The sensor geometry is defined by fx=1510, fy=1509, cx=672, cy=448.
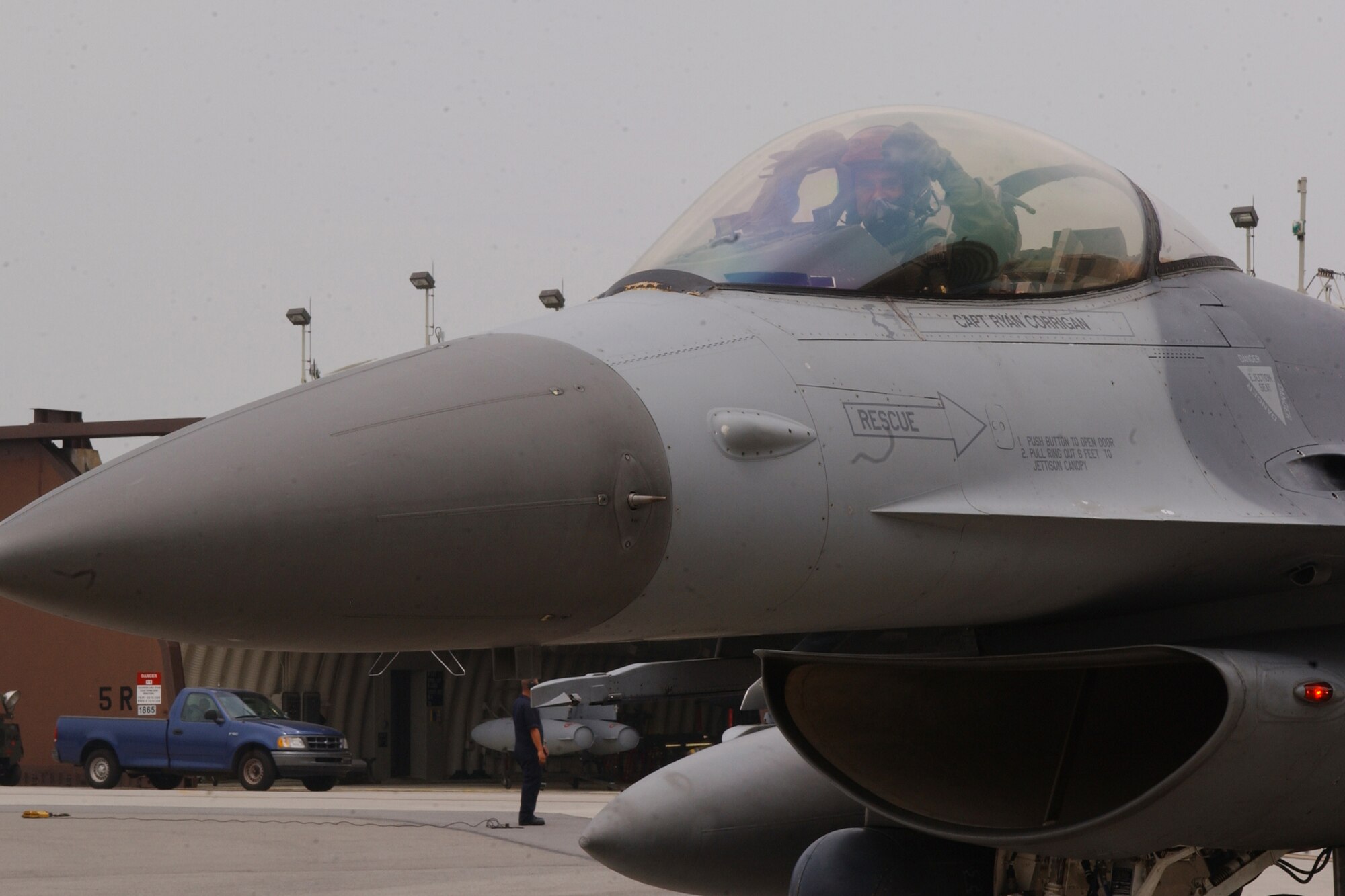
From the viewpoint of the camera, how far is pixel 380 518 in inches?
112

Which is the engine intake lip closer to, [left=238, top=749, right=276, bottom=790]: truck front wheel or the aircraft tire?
[left=238, top=749, right=276, bottom=790]: truck front wheel

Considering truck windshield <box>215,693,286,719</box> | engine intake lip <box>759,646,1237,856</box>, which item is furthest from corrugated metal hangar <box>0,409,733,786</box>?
engine intake lip <box>759,646,1237,856</box>

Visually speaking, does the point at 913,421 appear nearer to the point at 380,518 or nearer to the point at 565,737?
the point at 380,518

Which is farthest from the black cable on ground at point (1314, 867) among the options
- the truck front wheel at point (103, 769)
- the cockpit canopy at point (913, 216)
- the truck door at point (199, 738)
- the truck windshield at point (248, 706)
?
the truck front wheel at point (103, 769)

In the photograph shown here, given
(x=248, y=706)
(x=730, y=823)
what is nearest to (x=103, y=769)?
(x=248, y=706)

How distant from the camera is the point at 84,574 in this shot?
2719 millimetres

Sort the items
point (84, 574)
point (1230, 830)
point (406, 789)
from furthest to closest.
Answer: point (406, 789) → point (1230, 830) → point (84, 574)

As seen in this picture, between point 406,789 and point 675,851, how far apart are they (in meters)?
18.9

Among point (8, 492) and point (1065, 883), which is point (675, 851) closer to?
point (1065, 883)

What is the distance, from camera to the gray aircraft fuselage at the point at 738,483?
2824 mm

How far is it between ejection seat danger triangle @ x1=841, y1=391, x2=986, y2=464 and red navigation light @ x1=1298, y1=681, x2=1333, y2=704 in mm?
1019

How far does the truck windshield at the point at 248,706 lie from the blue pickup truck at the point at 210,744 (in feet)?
0.03

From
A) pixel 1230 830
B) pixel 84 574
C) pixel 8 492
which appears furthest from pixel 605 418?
pixel 8 492

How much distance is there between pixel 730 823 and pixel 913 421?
8.89ft
